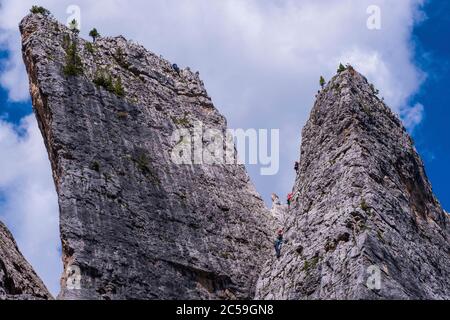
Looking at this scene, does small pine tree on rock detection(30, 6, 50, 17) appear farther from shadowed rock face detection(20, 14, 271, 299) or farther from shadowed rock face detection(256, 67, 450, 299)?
shadowed rock face detection(256, 67, 450, 299)

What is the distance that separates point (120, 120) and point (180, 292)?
1162 cm

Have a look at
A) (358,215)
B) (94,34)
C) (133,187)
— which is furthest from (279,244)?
(94,34)

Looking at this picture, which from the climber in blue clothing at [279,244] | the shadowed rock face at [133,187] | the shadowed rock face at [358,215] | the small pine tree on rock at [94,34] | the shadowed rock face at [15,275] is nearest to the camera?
the shadowed rock face at [358,215]

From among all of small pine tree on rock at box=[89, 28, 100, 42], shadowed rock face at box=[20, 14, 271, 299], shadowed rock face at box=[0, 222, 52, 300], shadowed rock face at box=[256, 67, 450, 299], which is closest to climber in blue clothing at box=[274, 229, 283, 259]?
shadowed rock face at box=[256, 67, 450, 299]

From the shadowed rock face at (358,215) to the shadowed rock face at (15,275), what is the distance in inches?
412

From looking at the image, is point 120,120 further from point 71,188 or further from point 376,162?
point 376,162

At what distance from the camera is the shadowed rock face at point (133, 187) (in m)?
40.2

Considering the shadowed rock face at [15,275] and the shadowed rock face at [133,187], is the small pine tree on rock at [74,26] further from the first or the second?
the shadowed rock face at [15,275]

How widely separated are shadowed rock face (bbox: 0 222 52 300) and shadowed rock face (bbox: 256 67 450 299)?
34.4ft

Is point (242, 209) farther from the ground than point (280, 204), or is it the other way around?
point (280, 204)

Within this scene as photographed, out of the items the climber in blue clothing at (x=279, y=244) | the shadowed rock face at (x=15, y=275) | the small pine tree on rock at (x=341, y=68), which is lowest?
the shadowed rock face at (x=15, y=275)

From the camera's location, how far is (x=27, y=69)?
5059 cm

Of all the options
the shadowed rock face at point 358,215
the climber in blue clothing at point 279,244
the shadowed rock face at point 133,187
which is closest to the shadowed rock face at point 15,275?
the shadowed rock face at point 133,187
